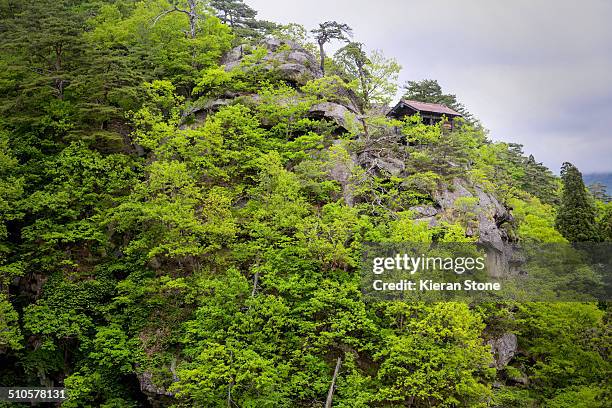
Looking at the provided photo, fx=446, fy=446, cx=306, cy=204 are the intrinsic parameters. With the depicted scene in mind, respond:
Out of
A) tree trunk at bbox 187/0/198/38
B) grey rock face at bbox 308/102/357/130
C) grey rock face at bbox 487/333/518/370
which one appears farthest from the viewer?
tree trunk at bbox 187/0/198/38

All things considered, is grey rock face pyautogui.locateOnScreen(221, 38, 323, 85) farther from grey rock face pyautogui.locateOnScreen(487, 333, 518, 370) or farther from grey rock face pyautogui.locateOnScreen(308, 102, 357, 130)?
grey rock face pyautogui.locateOnScreen(487, 333, 518, 370)

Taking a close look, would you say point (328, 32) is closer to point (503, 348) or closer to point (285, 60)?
point (285, 60)

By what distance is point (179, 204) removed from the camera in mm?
19359

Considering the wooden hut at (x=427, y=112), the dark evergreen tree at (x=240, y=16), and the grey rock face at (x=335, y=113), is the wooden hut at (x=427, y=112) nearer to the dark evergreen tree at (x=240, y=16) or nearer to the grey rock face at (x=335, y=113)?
the grey rock face at (x=335, y=113)

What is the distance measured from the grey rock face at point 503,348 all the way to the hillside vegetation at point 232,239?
0.36ft

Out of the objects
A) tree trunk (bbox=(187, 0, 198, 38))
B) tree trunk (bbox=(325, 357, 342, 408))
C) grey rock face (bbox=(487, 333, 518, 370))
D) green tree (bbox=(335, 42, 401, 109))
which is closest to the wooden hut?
green tree (bbox=(335, 42, 401, 109))

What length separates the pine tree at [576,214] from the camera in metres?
30.4

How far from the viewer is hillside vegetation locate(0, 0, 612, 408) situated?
16.9 m

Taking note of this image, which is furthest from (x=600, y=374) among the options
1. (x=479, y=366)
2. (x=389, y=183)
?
(x=389, y=183)

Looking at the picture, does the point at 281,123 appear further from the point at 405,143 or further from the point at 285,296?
the point at 285,296

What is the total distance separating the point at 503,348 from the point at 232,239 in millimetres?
13897

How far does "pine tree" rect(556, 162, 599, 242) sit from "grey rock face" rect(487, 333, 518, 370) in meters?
12.7

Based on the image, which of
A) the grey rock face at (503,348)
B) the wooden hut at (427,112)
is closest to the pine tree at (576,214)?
the wooden hut at (427,112)

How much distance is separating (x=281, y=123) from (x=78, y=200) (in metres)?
11.5
